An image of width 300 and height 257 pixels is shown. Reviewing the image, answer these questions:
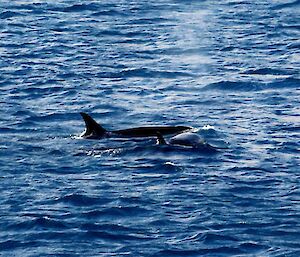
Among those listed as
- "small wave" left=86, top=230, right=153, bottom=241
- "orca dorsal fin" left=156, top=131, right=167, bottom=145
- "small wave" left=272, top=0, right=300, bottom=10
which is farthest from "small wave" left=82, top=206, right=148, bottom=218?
"small wave" left=272, top=0, right=300, bottom=10

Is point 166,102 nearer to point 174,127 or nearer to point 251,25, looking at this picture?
point 174,127

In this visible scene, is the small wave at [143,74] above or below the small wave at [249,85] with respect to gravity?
above

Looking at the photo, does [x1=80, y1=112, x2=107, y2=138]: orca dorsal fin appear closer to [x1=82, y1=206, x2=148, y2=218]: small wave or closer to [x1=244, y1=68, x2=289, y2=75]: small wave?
[x1=82, y1=206, x2=148, y2=218]: small wave

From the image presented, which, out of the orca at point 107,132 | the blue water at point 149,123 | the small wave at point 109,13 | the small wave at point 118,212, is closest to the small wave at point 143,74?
the blue water at point 149,123

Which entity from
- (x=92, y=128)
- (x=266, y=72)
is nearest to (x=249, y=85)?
(x=266, y=72)

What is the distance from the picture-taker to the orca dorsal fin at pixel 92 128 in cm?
2844

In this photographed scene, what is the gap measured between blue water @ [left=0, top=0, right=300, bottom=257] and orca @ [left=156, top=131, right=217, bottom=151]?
0.29 m

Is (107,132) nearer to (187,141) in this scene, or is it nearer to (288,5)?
(187,141)

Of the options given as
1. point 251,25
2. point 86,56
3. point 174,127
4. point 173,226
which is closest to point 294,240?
point 173,226

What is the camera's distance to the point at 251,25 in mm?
40938

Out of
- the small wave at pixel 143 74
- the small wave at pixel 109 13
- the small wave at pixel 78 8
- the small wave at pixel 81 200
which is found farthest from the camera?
the small wave at pixel 78 8

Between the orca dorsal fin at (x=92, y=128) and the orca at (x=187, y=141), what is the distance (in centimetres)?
157

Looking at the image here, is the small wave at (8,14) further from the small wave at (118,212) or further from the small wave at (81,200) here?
the small wave at (118,212)

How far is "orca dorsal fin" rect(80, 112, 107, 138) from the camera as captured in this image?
2844cm
